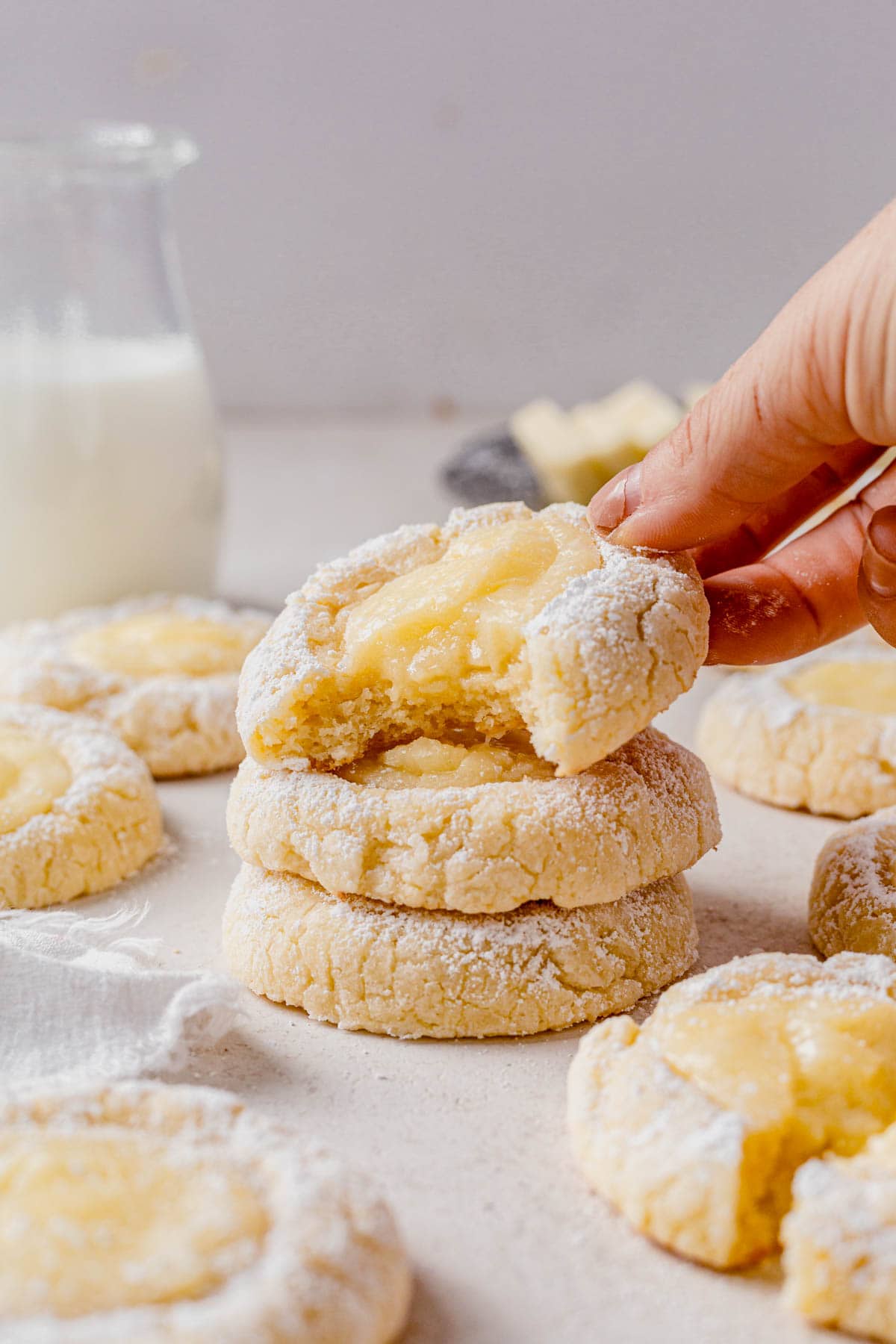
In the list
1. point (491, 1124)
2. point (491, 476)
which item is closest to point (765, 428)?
point (491, 1124)

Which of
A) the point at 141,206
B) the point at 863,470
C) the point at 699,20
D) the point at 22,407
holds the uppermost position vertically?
the point at 699,20

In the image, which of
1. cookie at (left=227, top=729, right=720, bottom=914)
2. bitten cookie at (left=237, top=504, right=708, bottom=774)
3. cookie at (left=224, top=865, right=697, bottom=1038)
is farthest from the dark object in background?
cookie at (left=224, top=865, right=697, bottom=1038)

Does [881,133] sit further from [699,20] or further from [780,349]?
[780,349]

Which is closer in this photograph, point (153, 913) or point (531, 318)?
point (153, 913)

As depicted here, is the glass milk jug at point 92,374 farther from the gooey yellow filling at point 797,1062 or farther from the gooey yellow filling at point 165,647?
the gooey yellow filling at point 797,1062

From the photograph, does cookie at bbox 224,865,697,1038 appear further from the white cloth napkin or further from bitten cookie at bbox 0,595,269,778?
bitten cookie at bbox 0,595,269,778

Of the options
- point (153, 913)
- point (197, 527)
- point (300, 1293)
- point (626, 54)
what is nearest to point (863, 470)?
point (153, 913)
